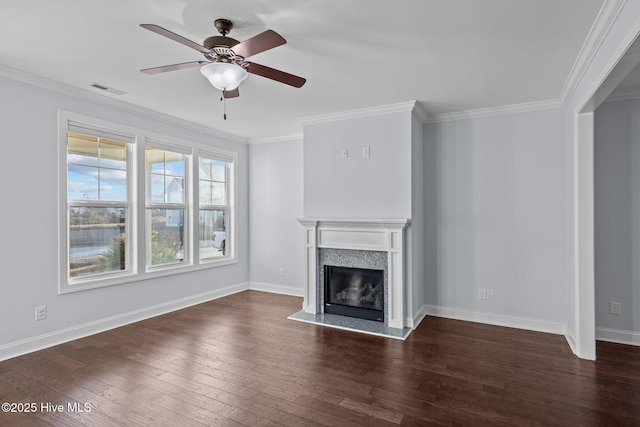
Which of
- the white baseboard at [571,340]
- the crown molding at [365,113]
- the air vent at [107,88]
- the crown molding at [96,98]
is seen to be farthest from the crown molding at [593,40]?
the crown molding at [96,98]

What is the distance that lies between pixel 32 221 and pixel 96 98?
4.77 feet

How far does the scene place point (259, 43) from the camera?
83.6 inches

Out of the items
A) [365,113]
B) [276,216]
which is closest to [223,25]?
[365,113]

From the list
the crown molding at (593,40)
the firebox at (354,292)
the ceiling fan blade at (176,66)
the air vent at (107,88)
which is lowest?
the firebox at (354,292)

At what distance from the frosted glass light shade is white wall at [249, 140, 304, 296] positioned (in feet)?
10.5

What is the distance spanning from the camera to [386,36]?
254 cm

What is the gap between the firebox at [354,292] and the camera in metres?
4.26

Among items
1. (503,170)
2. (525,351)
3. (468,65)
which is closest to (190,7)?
(468,65)

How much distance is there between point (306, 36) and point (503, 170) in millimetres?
2906

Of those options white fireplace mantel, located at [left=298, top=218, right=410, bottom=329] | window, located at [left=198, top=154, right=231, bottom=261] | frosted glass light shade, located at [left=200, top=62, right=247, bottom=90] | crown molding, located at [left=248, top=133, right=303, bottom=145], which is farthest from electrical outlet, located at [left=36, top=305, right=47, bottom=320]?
crown molding, located at [left=248, top=133, right=303, bottom=145]

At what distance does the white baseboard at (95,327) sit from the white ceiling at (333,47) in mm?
2527

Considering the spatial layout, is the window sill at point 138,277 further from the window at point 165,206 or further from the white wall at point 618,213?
the white wall at point 618,213

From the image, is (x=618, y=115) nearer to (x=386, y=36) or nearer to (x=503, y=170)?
(x=503, y=170)

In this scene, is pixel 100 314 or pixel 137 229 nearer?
pixel 100 314
